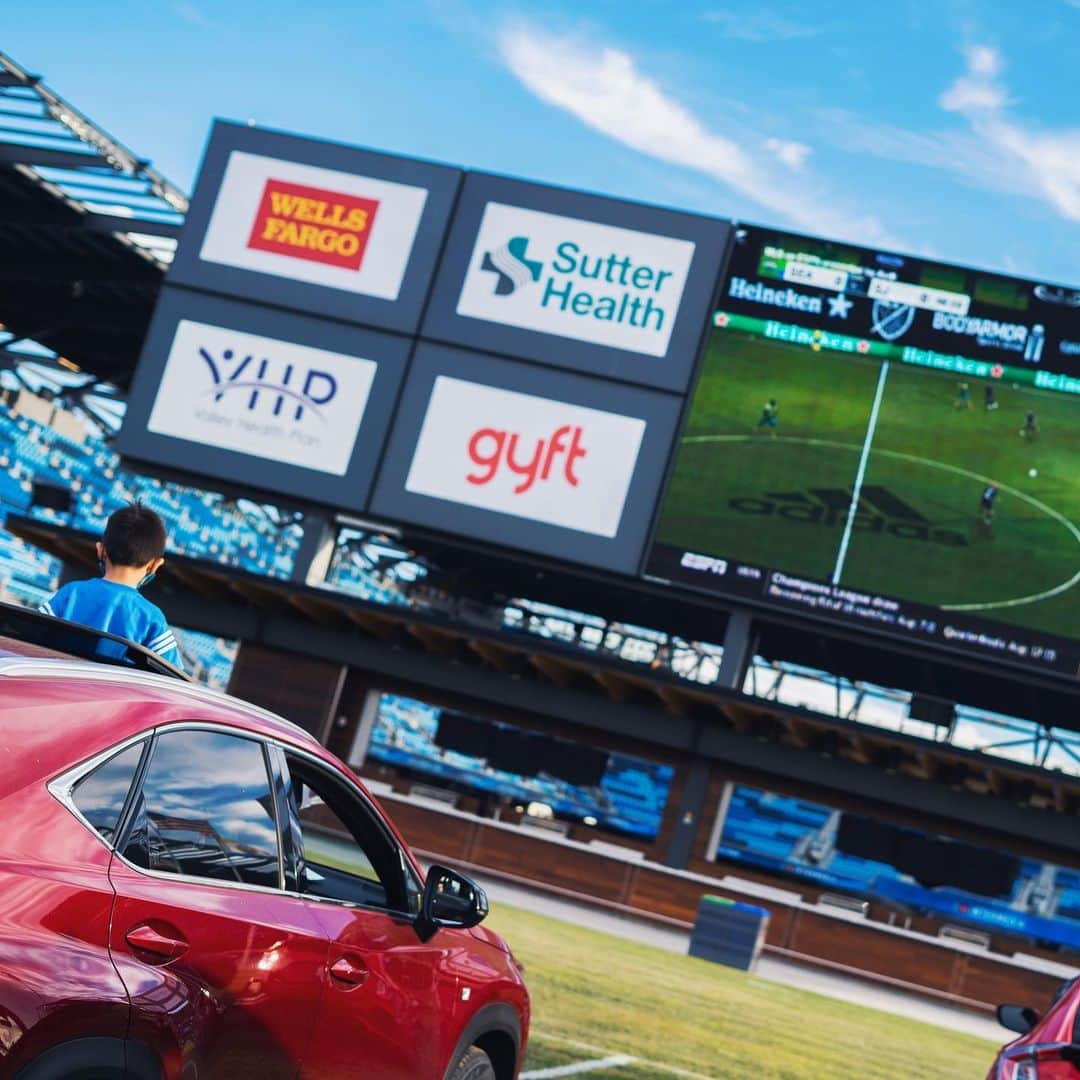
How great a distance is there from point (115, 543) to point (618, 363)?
20.4 metres

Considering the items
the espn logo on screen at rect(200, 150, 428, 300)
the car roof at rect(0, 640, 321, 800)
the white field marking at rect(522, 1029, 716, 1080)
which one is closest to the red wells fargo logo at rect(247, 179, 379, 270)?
the espn logo on screen at rect(200, 150, 428, 300)

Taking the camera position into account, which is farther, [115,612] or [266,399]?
[266,399]

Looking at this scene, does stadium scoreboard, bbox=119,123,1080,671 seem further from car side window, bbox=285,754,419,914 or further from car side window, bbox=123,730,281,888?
car side window, bbox=123,730,281,888

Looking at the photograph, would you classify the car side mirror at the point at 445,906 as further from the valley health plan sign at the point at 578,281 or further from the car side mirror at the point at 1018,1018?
the valley health plan sign at the point at 578,281

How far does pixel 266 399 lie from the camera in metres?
26.4

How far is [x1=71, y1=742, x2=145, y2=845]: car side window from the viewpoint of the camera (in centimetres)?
321

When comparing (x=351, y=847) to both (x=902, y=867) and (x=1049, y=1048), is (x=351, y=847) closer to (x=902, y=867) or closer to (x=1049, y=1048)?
(x=1049, y=1048)

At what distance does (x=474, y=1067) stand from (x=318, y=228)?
2349 cm

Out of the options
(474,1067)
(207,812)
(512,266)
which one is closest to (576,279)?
(512,266)

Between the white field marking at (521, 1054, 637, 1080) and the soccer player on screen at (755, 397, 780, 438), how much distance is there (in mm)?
16182

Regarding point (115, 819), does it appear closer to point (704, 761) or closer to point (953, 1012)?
point (953, 1012)

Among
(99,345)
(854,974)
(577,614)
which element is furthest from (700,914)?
(99,345)

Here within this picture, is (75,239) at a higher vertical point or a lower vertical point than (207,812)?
higher

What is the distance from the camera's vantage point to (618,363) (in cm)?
2548
